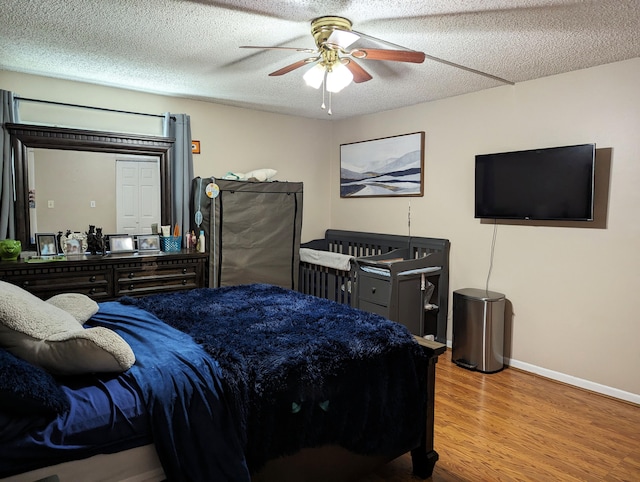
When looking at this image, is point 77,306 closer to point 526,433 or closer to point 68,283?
point 68,283

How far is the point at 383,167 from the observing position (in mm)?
4746

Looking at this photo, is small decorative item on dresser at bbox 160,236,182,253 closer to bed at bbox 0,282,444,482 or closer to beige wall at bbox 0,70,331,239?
beige wall at bbox 0,70,331,239

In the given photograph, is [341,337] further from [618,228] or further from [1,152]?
[1,152]

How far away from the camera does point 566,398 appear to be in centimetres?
318

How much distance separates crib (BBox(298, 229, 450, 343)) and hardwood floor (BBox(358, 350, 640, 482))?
758 mm

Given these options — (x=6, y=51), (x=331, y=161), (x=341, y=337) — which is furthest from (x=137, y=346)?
(x=331, y=161)

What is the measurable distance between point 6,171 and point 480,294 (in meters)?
3.86

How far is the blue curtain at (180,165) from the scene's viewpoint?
4.14 metres

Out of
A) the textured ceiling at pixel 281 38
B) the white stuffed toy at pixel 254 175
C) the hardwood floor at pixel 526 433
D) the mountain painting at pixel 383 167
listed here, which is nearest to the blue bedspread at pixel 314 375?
the hardwood floor at pixel 526 433

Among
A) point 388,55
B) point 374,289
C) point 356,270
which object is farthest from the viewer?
point 356,270

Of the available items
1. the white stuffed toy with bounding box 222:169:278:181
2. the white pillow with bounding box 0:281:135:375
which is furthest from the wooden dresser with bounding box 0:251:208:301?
the white pillow with bounding box 0:281:135:375

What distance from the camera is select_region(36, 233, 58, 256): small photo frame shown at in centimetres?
353

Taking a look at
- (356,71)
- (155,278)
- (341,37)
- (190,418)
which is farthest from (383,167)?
(190,418)

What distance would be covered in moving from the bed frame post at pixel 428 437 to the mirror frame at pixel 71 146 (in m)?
2.87
